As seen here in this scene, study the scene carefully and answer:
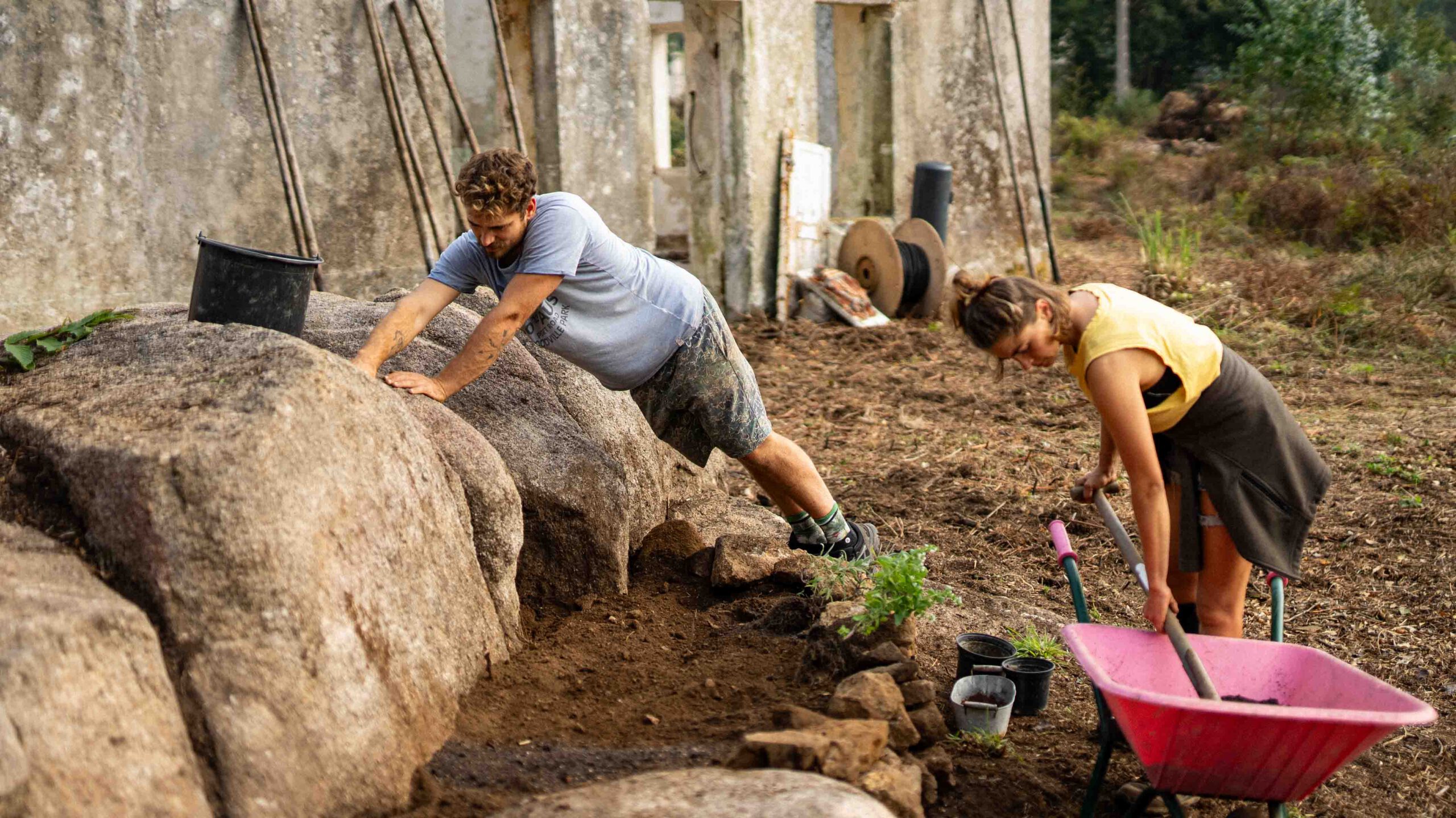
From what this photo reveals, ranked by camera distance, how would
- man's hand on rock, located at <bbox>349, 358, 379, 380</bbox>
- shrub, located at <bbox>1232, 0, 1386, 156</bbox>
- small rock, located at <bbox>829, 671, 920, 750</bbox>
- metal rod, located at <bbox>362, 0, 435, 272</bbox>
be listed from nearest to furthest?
small rock, located at <bbox>829, 671, 920, 750</bbox>
man's hand on rock, located at <bbox>349, 358, 379, 380</bbox>
metal rod, located at <bbox>362, 0, 435, 272</bbox>
shrub, located at <bbox>1232, 0, 1386, 156</bbox>

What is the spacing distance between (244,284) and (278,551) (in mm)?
1401

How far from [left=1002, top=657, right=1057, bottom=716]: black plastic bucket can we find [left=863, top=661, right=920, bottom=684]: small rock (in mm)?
429

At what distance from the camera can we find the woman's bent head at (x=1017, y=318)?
115 inches

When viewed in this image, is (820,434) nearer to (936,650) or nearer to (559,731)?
(936,650)

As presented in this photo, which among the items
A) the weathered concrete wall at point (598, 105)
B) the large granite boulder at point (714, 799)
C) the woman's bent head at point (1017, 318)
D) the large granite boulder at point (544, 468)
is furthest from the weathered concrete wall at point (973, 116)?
the large granite boulder at point (714, 799)

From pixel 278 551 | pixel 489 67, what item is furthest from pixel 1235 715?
pixel 489 67

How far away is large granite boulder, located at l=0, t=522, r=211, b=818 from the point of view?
78.2 inches

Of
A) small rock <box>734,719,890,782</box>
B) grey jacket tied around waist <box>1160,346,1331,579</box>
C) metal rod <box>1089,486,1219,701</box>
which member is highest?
grey jacket tied around waist <box>1160,346,1331,579</box>

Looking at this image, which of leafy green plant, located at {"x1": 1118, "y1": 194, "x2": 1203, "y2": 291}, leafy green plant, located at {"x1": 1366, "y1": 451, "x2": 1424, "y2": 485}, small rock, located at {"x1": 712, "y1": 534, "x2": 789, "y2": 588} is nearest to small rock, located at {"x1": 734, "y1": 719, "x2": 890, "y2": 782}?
small rock, located at {"x1": 712, "y1": 534, "x2": 789, "y2": 588}

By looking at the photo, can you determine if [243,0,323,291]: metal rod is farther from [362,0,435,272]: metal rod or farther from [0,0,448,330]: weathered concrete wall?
[362,0,435,272]: metal rod

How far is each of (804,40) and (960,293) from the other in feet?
24.1

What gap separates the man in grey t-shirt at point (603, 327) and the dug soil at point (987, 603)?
480mm

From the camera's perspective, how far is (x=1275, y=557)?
3.09 metres

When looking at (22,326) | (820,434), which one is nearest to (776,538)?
(820,434)
